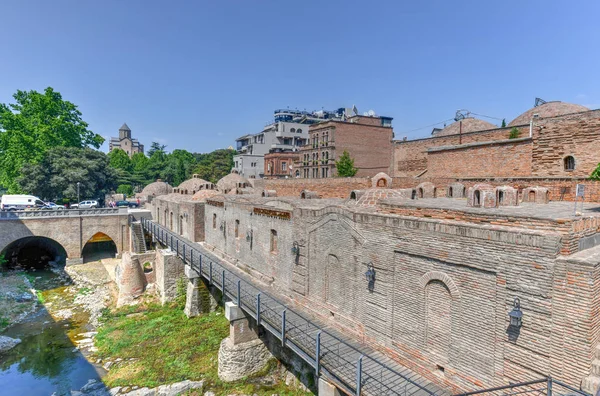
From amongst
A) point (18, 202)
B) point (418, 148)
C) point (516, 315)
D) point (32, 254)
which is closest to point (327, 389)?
point (516, 315)

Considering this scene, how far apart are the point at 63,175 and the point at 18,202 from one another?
17.0 ft

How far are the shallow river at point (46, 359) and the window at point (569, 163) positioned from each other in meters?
23.9

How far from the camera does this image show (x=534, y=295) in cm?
685

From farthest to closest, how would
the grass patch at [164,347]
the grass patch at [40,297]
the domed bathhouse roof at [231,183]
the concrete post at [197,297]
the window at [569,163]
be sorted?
the domed bathhouse roof at [231,183]
the grass patch at [40,297]
the concrete post at [197,297]
the window at [569,163]
the grass patch at [164,347]

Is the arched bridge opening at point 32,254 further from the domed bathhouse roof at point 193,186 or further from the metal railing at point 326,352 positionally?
the metal railing at point 326,352

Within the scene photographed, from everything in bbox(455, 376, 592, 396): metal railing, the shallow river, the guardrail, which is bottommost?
the shallow river

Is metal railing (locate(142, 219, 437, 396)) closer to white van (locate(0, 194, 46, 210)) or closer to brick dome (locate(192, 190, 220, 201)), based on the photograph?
brick dome (locate(192, 190, 220, 201))

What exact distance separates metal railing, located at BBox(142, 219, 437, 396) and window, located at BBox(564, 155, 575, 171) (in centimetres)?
1466

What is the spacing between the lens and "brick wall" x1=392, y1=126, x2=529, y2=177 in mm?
26297

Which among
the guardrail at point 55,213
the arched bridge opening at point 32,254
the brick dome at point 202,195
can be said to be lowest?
the arched bridge opening at point 32,254

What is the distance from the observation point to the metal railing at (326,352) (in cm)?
834

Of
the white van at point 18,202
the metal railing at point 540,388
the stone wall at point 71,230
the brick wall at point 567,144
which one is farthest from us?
the white van at point 18,202

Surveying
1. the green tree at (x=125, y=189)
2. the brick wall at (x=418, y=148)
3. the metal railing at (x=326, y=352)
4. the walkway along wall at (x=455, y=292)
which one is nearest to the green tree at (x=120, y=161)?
the green tree at (x=125, y=189)

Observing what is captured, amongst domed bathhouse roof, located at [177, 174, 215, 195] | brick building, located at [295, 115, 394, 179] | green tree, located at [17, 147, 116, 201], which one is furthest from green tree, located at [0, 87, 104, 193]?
brick building, located at [295, 115, 394, 179]
